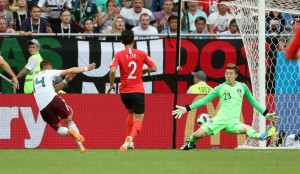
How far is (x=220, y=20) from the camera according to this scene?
24.2m

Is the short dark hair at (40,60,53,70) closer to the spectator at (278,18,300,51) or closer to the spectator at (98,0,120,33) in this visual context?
the spectator at (98,0,120,33)

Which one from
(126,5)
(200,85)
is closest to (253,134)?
(200,85)

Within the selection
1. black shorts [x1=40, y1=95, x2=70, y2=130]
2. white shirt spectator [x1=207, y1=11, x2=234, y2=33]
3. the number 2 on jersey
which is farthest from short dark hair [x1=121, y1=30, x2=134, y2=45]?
white shirt spectator [x1=207, y1=11, x2=234, y2=33]

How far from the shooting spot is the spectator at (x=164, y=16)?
23.9 metres

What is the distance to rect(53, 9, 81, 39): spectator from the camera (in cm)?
2266

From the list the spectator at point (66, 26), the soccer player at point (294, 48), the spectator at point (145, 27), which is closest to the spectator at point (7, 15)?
the spectator at point (66, 26)

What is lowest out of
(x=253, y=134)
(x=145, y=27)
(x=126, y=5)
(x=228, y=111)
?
(x=253, y=134)

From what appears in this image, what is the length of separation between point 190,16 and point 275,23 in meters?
2.94

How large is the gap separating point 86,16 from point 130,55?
5.74m

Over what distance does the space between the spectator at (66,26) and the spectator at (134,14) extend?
4.79 feet

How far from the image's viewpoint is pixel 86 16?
77.8 feet

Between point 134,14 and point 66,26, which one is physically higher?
point 134,14

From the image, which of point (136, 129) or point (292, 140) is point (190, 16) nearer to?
point (292, 140)

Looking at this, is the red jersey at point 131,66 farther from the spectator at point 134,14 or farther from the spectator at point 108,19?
the spectator at point 134,14
